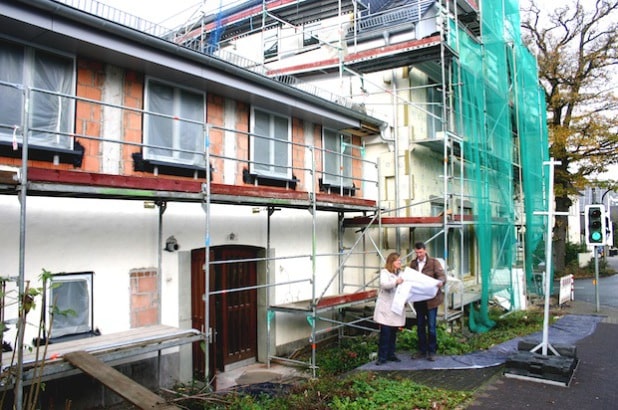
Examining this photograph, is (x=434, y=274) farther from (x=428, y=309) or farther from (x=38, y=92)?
(x=38, y=92)

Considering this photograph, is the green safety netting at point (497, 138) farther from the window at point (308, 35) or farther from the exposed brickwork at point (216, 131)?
the exposed brickwork at point (216, 131)

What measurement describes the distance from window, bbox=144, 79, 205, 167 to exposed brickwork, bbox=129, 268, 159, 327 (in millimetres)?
1655

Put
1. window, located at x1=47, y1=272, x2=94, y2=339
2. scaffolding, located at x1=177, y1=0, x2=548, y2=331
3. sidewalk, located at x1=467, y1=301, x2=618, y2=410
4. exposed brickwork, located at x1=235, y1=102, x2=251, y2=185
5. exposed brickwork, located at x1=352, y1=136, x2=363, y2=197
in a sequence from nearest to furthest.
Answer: sidewalk, located at x1=467, y1=301, x2=618, y2=410 < window, located at x1=47, y1=272, x2=94, y2=339 < exposed brickwork, located at x1=235, y1=102, x2=251, y2=185 < scaffolding, located at x1=177, y1=0, x2=548, y2=331 < exposed brickwork, located at x1=352, y1=136, x2=363, y2=197

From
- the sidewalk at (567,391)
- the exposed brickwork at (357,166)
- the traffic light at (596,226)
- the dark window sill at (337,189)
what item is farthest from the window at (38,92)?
the traffic light at (596,226)

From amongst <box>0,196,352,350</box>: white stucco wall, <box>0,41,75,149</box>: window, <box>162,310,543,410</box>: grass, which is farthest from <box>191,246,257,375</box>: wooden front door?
<box>0,41,75,149</box>: window

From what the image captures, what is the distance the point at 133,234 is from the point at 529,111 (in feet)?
38.3

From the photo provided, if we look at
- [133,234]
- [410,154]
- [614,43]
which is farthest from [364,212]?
[614,43]

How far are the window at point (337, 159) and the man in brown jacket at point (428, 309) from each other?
311 centimetres

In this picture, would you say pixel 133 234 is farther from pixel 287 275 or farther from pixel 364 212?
pixel 364 212

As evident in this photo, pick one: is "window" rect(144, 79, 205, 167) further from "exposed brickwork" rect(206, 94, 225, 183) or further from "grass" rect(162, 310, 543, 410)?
"grass" rect(162, 310, 543, 410)

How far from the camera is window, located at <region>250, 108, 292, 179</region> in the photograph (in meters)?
8.92

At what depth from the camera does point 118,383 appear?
4.36 meters

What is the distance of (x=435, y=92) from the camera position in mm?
12797

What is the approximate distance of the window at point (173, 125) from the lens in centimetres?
722
